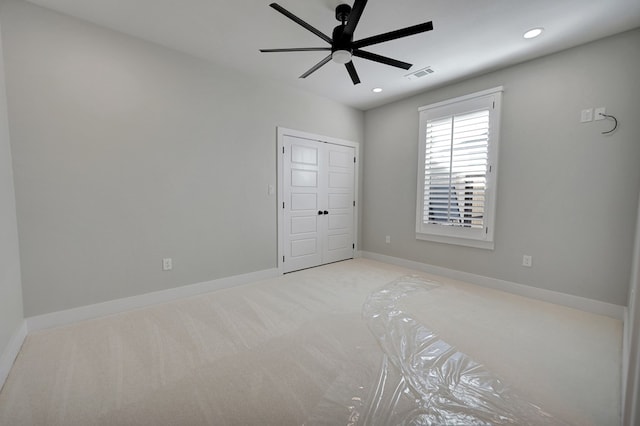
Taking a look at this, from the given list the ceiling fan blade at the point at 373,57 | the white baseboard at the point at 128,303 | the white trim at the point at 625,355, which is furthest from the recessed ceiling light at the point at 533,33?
the white baseboard at the point at 128,303

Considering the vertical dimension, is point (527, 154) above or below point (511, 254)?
above

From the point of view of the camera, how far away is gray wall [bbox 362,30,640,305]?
98.7 inches

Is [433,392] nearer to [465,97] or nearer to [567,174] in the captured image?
[567,174]

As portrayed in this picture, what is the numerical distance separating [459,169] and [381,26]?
2.11 m

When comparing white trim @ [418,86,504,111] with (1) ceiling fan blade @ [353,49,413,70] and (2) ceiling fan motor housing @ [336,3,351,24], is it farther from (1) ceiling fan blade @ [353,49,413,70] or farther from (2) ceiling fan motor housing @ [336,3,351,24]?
(2) ceiling fan motor housing @ [336,3,351,24]

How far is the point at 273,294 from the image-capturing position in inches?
123

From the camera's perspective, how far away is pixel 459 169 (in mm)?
3584

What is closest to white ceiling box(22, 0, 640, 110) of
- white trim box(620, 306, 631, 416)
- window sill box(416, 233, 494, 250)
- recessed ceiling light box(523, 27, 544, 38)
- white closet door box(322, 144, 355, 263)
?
recessed ceiling light box(523, 27, 544, 38)

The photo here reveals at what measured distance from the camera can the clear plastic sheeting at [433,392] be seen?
4.45ft

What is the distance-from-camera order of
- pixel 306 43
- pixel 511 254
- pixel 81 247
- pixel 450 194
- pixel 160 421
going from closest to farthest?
1. pixel 160 421
2. pixel 81 247
3. pixel 306 43
4. pixel 511 254
5. pixel 450 194

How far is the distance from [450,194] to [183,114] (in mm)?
3593

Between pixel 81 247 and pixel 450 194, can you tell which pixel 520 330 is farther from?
pixel 81 247

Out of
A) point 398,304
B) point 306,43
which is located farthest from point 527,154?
point 306,43

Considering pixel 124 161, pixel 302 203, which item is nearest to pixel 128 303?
pixel 124 161
